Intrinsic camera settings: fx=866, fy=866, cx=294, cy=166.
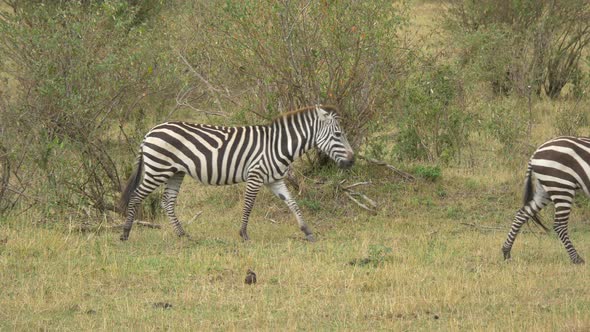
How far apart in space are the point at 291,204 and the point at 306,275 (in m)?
2.36

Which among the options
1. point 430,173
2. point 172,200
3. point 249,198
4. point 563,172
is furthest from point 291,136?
point 563,172

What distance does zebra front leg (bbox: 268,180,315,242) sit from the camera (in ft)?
35.3

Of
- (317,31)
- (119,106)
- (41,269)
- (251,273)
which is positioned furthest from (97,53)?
(251,273)

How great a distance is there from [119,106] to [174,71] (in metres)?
0.93

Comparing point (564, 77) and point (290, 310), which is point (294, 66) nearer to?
point (290, 310)

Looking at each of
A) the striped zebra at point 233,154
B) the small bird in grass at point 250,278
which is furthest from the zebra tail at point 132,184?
the small bird in grass at point 250,278

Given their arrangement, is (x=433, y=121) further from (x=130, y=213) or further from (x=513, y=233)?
(x=130, y=213)

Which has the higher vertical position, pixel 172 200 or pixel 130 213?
pixel 172 200

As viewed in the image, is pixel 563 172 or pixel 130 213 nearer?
pixel 563 172

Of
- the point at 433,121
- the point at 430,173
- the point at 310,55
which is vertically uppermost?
the point at 310,55

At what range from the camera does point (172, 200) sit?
11055mm

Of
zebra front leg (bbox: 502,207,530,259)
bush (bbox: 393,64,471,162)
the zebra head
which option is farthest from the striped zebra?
bush (bbox: 393,64,471,162)

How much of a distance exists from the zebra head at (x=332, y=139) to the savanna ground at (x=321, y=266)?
0.99m

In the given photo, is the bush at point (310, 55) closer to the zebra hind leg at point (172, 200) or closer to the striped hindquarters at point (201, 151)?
the striped hindquarters at point (201, 151)
